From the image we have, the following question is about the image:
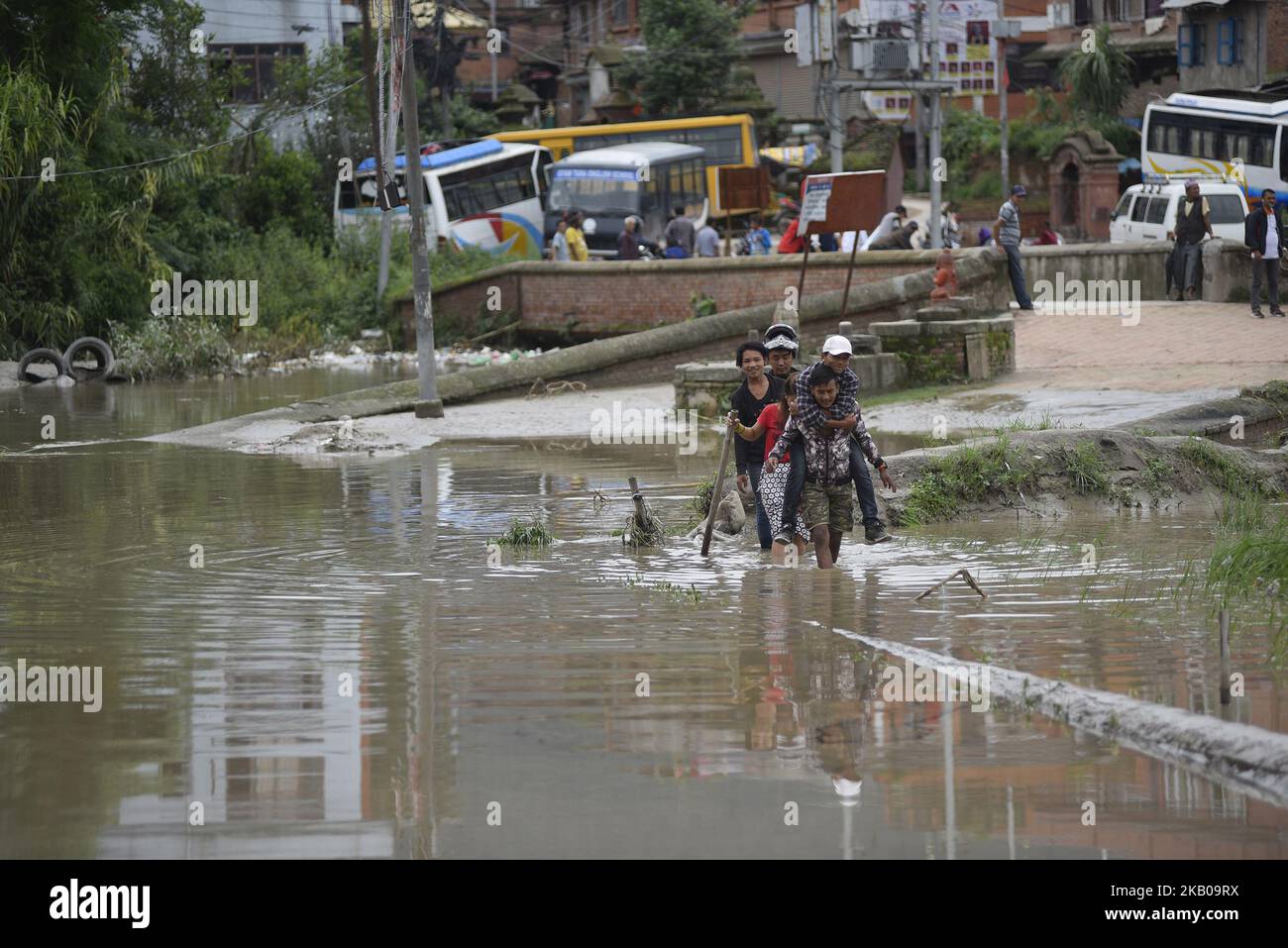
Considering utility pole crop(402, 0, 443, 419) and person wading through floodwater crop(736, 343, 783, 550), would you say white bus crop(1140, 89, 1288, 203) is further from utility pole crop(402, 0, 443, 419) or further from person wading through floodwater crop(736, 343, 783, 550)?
person wading through floodwater crop(736, 343, 783, 550)

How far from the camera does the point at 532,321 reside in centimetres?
3186

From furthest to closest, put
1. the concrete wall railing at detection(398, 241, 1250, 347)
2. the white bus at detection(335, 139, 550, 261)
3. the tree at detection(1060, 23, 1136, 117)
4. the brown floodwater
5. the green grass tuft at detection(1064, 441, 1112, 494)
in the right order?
the tree at detection(1060, 23, 1136, 117) < the white bus at detection(335, 139, 550, 261) < the concrete wall railing at detection(398, 241, 1250, 347) < the green grass tuft at detection(1064, 441, 1112, 494) < the brown floodwater

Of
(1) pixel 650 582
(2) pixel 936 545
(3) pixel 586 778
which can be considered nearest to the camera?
(3) pixel 586 778

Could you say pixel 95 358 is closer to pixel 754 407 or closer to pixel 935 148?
pixel 935 148

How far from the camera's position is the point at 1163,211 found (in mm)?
33969

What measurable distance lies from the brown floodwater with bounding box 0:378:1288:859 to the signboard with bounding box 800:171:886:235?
8.98 metres

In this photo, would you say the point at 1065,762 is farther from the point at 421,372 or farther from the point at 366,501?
the point at 421,372

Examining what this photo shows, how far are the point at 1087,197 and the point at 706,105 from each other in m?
15.1

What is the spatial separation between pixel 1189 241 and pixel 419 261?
1055cm

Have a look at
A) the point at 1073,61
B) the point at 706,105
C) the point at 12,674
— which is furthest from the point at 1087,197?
the point at 12,674

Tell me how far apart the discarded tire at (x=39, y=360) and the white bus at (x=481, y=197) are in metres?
10.9

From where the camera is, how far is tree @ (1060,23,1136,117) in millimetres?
51062

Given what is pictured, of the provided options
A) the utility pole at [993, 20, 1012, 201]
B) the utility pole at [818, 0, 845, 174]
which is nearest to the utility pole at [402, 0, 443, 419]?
the utility pole at [818, 0, 845, 174]

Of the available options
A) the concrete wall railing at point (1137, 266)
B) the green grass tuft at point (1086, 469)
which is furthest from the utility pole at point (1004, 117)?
the green grass tuft at point (1086, 469)
